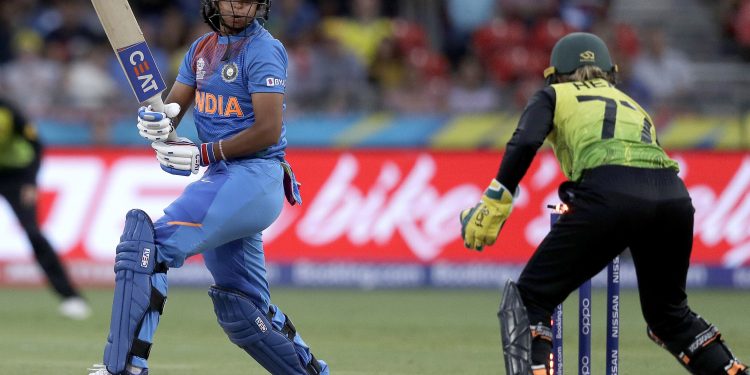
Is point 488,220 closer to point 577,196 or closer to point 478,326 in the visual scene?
point 577,196

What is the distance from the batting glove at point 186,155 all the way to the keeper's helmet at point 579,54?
6.18 ft

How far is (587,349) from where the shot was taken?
6.88 metres

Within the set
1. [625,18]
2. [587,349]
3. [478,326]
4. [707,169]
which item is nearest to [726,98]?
[707,169]

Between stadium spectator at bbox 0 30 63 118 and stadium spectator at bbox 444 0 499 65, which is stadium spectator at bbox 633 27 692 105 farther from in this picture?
stadium spectator at bbox 0 30 63 118

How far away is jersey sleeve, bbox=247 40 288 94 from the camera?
6582 millimetres

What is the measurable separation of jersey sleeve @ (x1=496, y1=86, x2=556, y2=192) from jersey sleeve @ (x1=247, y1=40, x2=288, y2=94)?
1.24 metres

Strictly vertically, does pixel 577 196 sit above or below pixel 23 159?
below

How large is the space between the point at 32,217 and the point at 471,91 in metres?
6.25

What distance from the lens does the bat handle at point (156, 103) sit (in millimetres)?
6688

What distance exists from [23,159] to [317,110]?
403 cm

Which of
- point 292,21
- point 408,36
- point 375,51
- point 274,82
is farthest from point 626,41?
point 274,82

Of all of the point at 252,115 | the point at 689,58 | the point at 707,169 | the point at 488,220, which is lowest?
the point at 488,220

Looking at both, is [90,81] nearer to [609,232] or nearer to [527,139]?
[527,139]

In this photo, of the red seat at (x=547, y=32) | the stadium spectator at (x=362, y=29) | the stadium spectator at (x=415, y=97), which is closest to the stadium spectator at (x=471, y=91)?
the stadium spectator at (x=415, y=97)
